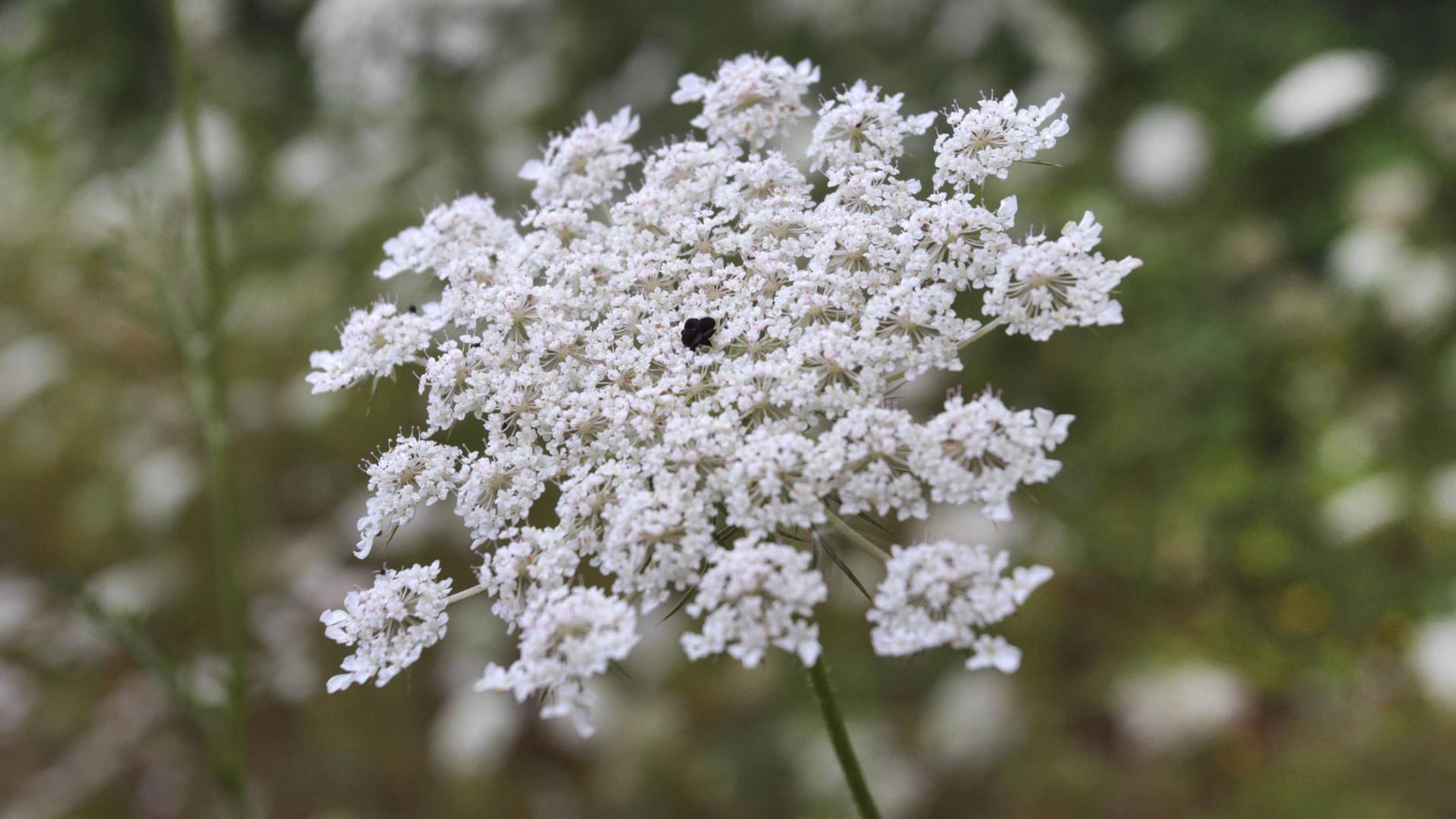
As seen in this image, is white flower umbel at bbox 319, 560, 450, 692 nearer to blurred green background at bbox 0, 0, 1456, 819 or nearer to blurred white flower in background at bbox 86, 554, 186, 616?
blurred green background at bbox 0, 0, 1456, 819

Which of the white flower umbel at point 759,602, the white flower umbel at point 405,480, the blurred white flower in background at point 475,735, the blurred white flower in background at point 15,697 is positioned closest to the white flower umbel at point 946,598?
the white flower umbel at point 759,602

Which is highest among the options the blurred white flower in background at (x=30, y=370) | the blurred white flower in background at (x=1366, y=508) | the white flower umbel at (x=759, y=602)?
the blurred white flower in background at (x=30, y=370)

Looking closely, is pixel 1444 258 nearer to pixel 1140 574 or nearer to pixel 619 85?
pixel 1140 574

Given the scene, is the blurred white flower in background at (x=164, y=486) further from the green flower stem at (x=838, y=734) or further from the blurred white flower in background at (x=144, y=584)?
the green flower stem at (x=838, y=734)

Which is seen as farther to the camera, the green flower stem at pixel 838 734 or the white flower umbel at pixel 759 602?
the green flower stem at pixel 838 734

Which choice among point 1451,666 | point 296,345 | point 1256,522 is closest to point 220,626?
point 296,345

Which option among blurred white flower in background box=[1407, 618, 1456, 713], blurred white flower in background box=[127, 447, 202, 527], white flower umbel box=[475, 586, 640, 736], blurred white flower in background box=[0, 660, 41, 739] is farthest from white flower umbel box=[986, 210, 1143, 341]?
blurred white flower in background box=[0, 660, 41, 739]

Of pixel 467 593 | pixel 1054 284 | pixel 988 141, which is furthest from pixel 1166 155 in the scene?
pixel 467 593

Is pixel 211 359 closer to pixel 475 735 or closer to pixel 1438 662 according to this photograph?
pixel 475 735
